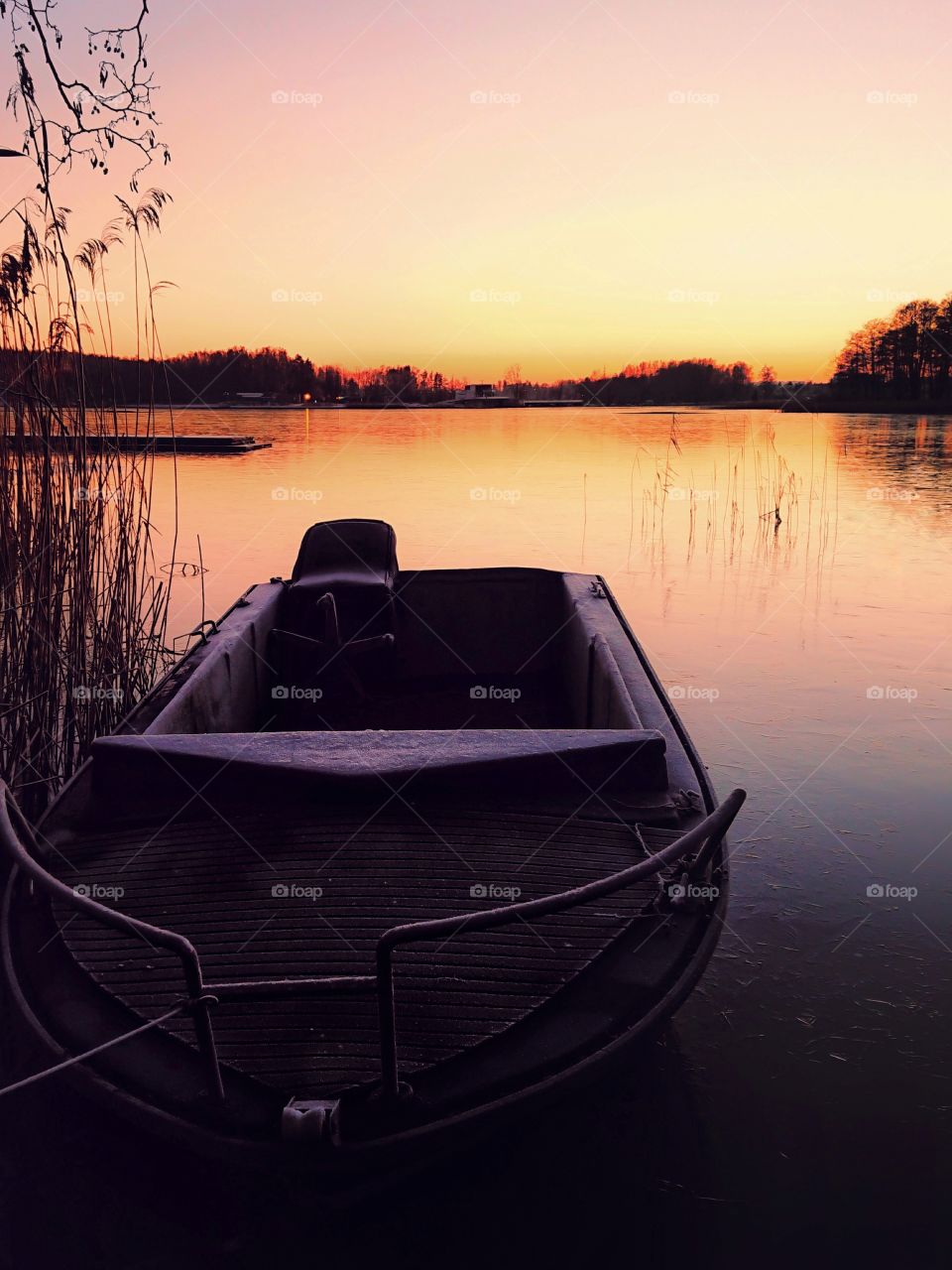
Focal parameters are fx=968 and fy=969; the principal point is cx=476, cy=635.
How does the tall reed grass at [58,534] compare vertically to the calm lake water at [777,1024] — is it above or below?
above

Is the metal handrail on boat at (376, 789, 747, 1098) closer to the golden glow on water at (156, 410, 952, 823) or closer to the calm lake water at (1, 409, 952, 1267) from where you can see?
the calm lake water at (1, 409, 952, 1267)

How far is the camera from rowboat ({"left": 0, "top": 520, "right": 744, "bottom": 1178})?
1897 mm

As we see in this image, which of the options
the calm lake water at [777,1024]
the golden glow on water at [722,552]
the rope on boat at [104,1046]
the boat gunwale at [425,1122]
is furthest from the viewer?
the golden glow on water at [722,552]

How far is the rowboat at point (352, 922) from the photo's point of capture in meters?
1.90

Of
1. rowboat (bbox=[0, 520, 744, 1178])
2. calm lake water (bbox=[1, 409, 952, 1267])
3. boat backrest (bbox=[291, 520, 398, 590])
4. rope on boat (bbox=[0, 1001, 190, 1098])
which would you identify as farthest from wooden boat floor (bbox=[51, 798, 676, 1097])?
boat backrest (bbox=[291, 520, 398, 590])

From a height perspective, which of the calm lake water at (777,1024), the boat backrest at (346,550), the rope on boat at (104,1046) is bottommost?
the calm lake water at (777,1024)

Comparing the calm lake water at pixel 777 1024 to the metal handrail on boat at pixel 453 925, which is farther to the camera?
the calm lake water at pixel 777 1024

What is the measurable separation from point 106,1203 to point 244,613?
313 centimetres

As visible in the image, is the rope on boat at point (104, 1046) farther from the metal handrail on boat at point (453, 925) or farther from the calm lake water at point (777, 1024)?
the calm lake water at point (777, 1024)

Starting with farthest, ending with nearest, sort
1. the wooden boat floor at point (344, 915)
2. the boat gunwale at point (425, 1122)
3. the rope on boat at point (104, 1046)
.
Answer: the wooden boat floor at point (344, 915), the rope on boat at point (104, 1046), the boat gunwale at point (425, 1122)

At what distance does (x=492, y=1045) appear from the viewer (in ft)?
6.70

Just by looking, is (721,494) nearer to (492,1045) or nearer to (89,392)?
(89,392)

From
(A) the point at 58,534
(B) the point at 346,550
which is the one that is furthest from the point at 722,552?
(A) the point at 58,534

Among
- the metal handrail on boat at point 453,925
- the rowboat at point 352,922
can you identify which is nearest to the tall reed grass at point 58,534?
the rowboat at point 352,922
